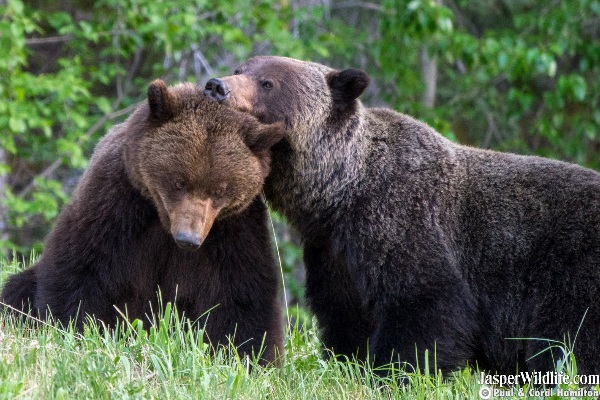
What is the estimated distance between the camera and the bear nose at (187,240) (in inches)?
201

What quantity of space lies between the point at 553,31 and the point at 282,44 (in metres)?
3.96

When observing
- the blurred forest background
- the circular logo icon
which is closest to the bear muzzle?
the circular logo icon

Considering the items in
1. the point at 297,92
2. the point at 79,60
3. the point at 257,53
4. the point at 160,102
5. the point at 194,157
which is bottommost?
the point at 257,53

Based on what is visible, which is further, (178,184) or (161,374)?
(178,184)

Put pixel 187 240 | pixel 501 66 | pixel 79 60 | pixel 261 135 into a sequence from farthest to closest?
pixel 501 66, pixel 79 60, pixel 261 135, pixel 187 240

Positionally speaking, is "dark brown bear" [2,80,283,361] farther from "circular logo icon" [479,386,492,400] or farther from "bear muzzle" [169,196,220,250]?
"circular logo icon" [479,386,492,400]

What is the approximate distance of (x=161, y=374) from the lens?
14.9 feet

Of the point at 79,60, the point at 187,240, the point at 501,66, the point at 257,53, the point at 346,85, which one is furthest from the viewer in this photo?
the point at 257,53

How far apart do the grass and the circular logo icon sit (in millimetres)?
31

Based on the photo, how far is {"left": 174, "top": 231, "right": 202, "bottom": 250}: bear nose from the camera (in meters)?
5.11

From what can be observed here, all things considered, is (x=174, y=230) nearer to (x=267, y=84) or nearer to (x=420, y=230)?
(x=267, y=84)

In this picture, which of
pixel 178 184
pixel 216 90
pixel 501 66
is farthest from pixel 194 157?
pixel 501 66

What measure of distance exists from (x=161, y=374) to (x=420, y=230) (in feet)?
5.98

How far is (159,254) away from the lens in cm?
582
